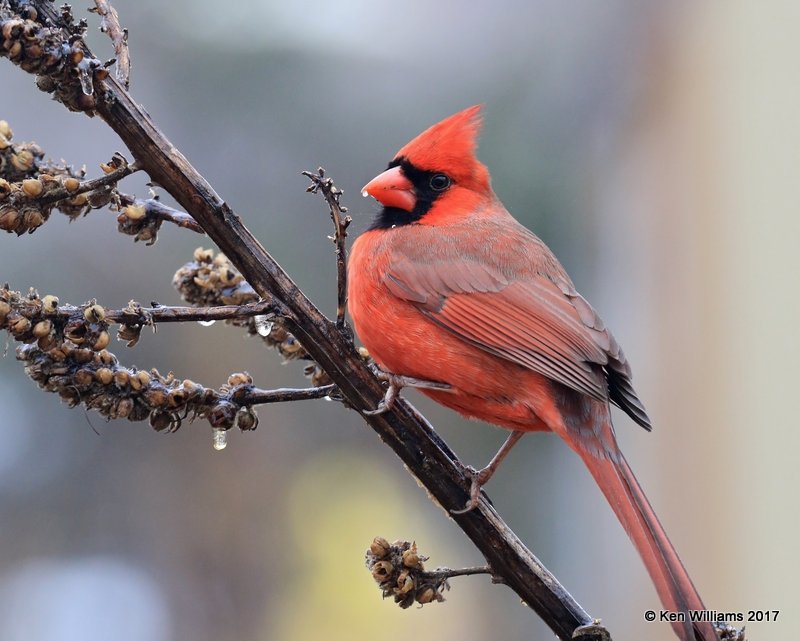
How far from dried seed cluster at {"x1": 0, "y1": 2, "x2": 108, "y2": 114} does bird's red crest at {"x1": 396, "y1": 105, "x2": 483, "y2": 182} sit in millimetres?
1202

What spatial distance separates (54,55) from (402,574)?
3.18 ft

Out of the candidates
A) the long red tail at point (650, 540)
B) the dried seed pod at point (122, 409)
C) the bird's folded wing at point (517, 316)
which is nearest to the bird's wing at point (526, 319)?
the bird's folded wing at point (517, 316)

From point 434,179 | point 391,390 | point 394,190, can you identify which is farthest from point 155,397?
point 434,179

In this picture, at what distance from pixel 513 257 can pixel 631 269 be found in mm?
3007

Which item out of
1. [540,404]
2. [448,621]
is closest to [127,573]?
[448,621]

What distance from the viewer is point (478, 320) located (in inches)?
89.0

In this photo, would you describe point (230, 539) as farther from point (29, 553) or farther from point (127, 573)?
point (29, 553)

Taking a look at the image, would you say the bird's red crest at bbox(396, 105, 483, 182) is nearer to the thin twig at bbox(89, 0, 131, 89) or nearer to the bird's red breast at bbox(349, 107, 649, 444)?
the bird's red breast at bbox(349, 107, 649, 444)

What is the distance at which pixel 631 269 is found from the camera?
5.33m

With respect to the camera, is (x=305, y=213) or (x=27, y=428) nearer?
(x=27, y=428)

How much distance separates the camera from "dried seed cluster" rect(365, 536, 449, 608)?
1.64 metres

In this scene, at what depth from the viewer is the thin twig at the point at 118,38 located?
1523 millimetres

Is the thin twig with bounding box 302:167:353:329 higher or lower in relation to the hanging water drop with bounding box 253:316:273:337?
higher

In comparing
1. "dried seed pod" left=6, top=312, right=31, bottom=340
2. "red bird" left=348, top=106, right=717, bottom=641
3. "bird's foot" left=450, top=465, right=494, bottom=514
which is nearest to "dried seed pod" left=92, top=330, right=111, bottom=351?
"dried seed pod" left=6, top=312, right=31, bottom=340
